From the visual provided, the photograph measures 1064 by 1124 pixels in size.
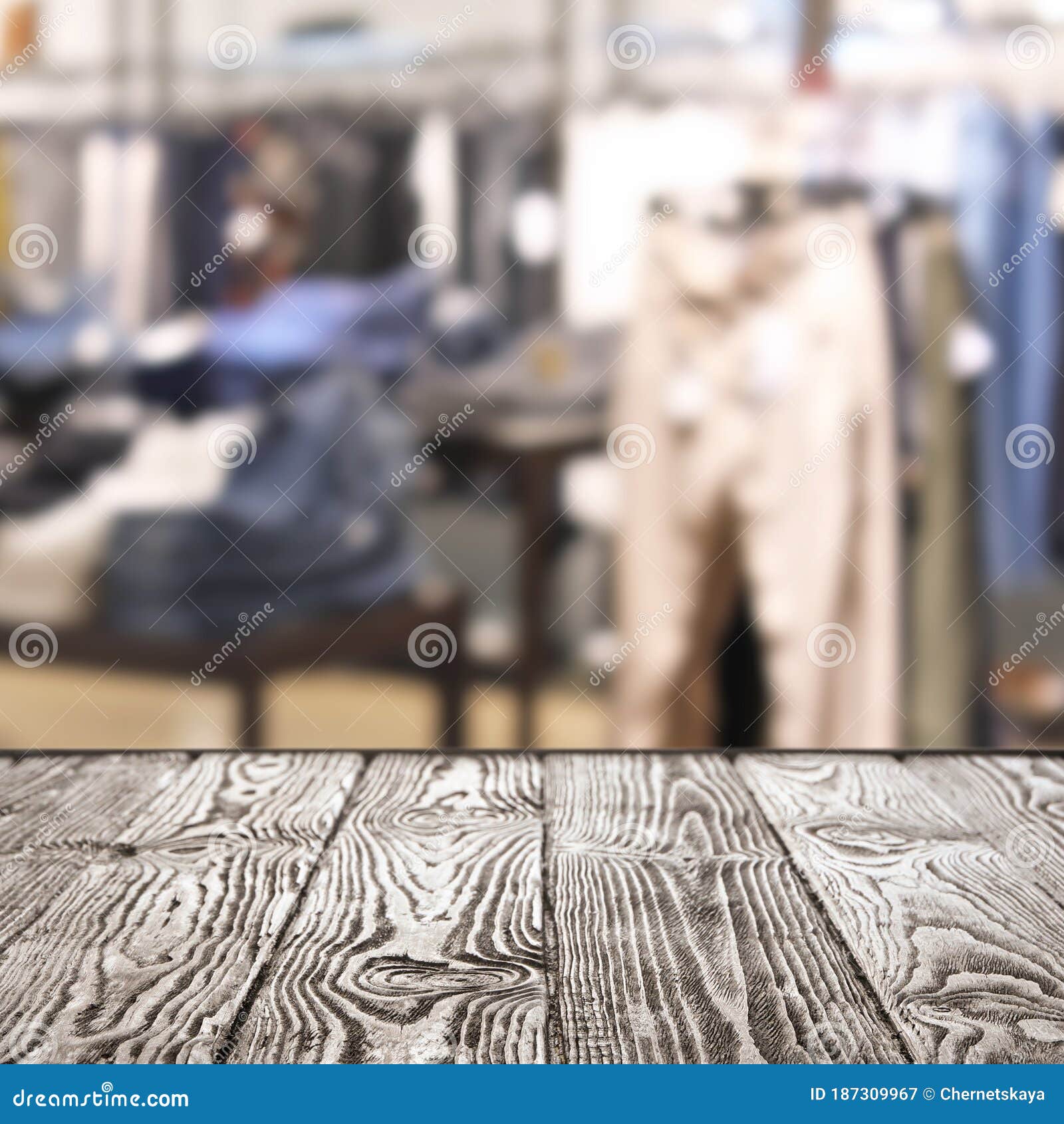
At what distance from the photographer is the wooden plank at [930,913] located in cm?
81

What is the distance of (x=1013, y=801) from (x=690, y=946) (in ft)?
2.06

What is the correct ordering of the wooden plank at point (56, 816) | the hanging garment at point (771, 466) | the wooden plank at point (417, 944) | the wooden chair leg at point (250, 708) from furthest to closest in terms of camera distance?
1. the wooden chair leg at point (250, 708)
2. the hanging garment at point (771, 466)
3. the wooden plank at point (56, 816)
4. the wooden plank at point (417, 944)

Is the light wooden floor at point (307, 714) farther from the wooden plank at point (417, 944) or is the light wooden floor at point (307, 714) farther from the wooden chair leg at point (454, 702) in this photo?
the wooden plank at point (417, 944)

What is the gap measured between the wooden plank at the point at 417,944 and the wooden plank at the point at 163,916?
0.03 meters

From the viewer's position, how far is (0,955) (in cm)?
91

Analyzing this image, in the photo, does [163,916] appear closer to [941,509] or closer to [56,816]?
[56,816]

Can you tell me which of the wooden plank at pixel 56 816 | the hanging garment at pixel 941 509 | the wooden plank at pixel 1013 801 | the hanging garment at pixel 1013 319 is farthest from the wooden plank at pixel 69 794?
the hanging garment at pixel 1013 319

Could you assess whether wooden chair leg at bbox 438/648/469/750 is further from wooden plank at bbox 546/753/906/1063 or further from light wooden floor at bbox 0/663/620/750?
wooden plank at bbox 546/753/906/1063

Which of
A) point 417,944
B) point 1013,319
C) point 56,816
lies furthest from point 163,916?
point 1013,319

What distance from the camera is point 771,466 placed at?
5.80 ft

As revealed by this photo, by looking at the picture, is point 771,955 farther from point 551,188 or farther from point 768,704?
point 551,188

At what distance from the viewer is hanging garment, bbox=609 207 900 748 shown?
1750mm

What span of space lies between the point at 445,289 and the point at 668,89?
0.45m
